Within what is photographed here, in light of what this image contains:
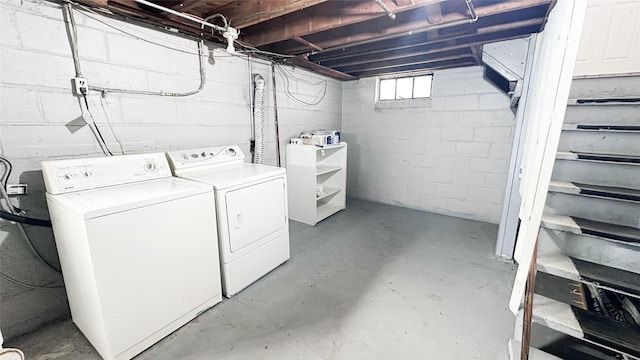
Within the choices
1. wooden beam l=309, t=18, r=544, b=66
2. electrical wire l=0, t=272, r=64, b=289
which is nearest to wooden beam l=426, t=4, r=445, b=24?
wooden beam l=309, t=18, r=544, b=66

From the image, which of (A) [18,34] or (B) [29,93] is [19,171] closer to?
(B) [29,93]

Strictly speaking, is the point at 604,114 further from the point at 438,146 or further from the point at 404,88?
the point at 404,88

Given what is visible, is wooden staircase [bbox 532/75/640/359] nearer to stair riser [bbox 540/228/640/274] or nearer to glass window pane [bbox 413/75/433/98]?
stair riser [bbox 540/228/640/274]

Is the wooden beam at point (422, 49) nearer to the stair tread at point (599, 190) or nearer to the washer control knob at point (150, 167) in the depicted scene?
the stair tread at point (599, 190)

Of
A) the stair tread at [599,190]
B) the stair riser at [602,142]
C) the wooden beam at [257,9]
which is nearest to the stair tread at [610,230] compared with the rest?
the stair tread at [599,190]

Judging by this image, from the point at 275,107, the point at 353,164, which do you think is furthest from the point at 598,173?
the point at 353,164

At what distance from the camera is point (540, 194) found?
3.45ft

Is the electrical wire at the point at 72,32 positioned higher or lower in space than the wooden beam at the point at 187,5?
lower

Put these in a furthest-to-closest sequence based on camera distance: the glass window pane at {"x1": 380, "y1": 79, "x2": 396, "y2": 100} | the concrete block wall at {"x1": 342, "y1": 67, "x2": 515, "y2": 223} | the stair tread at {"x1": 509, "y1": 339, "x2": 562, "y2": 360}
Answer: the glass window pane at {"x1": 380, "y1": 79, "x2": 396, "y2": 100} → the concrete block wall at {"x1": 342, "y1": 67, "x2": 515, "y2": 223} → the stair tread at {"x1": 509, "y1": 339, "x2": 562, "y2": 360}

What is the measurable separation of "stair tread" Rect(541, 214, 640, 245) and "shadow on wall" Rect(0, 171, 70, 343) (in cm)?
298

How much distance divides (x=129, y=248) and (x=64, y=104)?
3.53ft

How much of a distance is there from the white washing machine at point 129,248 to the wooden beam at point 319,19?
1.55 meters

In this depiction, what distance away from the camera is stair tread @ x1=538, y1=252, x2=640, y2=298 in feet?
3.81

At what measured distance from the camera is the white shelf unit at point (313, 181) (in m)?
3.15
